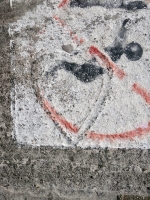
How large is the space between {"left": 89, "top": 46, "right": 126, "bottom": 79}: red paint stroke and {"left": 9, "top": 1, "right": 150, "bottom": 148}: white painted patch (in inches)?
0.6

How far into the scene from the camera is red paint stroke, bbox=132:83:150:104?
5.28 ft

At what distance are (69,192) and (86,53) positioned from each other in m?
0.50

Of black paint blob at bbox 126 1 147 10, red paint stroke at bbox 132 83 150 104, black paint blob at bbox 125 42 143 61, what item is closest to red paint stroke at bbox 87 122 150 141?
red paint stroke at bbox 132 83 150 104

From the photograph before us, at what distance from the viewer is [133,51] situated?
1634 millimetres

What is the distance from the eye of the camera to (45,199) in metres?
1.68

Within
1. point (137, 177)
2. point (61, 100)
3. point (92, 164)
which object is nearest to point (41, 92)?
point (61, 100)

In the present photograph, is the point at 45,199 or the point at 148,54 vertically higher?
the point at 148,54

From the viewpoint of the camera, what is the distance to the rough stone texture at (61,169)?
63.2 inches

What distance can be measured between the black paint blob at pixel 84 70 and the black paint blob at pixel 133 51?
11 centimetres

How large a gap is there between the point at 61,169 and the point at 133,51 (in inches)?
19.2

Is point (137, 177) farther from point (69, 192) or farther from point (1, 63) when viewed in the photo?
point (1, 63)

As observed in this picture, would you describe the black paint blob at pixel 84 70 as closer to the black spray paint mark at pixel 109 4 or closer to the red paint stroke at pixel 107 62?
the red paint stroke at pixel 107 62

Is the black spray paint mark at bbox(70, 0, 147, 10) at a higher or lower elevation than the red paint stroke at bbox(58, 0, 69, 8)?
higher

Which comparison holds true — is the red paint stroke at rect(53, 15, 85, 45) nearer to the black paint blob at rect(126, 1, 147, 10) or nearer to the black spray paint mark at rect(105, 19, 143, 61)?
the black spray paint mark at rect(105, 19, 143, 61)
